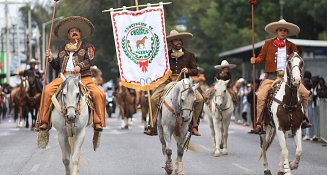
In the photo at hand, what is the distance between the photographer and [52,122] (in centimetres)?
1603

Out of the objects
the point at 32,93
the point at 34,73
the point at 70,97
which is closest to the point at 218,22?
the point at 32,93

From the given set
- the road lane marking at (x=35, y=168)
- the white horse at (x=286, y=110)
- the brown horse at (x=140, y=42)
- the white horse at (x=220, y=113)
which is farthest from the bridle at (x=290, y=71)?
the white horse at (x=220, y=113)

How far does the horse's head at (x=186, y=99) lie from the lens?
54.2 ft

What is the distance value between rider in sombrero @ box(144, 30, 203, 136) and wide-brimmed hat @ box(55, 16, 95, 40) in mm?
1952

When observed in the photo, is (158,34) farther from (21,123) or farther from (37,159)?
(21,123)

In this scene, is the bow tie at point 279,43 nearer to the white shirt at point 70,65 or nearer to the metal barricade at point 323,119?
the white shirt at point 70,65

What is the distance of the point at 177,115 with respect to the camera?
17.0 m

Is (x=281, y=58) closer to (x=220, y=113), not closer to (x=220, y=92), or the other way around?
(x=220, y=92)

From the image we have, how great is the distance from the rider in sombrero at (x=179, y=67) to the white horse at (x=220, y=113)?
163 inches

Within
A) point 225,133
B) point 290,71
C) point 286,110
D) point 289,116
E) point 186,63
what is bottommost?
point 225,133

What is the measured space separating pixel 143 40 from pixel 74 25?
2.55 m

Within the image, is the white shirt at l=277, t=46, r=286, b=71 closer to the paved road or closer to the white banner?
the paved road

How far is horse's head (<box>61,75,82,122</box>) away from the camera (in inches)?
600

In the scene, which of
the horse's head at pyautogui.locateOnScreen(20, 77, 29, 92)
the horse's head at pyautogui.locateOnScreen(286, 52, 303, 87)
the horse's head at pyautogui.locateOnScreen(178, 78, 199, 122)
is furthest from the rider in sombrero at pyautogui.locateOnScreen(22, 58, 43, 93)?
the horse's head at pyautogui.locateOnScreen(286, 52, 303, 87)
